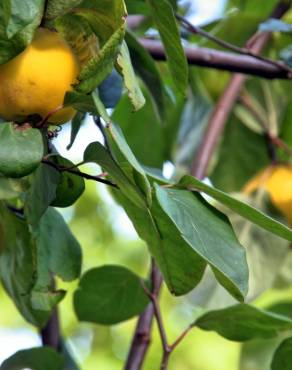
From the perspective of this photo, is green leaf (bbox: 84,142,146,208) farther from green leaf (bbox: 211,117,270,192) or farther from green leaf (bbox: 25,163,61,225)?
green leaf (bbox: 211,117,270,192)

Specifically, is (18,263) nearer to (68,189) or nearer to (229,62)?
(68,189)

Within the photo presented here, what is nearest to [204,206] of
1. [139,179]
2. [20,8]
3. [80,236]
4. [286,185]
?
[139,179]

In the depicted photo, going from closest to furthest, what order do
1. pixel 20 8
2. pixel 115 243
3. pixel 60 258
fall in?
pixel 20 8, pixel 60 258, pixel 115 243

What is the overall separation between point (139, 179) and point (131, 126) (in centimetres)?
74

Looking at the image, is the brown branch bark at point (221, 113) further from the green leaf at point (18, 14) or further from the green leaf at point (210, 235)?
the green leaf at point (18, 14)

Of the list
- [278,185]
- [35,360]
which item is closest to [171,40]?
[35,360]

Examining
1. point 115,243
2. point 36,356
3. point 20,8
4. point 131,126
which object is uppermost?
point 20,8

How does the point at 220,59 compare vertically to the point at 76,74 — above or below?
below

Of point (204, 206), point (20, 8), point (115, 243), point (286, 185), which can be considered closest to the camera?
point (20, 8)

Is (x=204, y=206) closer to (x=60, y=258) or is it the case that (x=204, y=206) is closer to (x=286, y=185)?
(x=60, y=258)

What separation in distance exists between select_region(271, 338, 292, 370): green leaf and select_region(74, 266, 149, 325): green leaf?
16cm

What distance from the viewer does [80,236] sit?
262cm

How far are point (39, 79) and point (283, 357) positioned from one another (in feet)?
1.29

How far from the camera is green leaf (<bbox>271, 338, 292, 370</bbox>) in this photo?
0.84 metres
